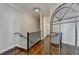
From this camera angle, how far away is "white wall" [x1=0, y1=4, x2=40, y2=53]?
1.39m

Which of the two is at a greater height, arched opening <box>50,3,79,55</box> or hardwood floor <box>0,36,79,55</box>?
arched opening <box>50,3,79,55</box>

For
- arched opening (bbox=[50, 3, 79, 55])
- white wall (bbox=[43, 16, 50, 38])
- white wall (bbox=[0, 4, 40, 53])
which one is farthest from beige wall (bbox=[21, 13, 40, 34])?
arched opening (bbox=[50, 3, 79, 55])

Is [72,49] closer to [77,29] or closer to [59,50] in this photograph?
[59,50]

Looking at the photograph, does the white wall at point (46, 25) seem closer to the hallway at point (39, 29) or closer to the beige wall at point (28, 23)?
the hallway at point (39, 29)

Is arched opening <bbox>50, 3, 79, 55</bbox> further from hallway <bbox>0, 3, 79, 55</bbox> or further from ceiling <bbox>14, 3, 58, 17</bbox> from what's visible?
ceiling <bbox>14, 3, 58, 17</bbox>

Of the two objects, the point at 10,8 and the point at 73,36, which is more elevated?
the point at 10,8

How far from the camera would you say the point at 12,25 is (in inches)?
56.8

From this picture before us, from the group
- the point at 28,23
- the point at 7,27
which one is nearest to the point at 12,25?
the point at 7,27

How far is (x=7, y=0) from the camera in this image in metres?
1.37

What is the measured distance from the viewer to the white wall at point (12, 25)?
1392 millimetres

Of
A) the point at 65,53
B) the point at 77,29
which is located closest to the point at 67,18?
the point at 77,29

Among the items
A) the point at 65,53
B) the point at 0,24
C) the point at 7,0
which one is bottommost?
the point at 65,53

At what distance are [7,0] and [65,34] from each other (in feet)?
3.34

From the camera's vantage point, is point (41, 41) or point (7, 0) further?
point (41, 41)
